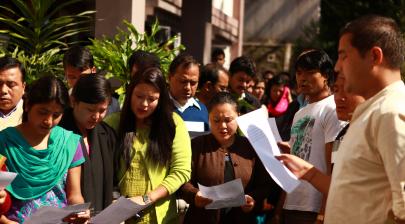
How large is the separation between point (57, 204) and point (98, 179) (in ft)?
1.27

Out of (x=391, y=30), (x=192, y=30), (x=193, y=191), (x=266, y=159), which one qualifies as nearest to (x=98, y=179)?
(x=193, y=191)

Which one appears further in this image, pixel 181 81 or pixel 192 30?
pixel 192 30

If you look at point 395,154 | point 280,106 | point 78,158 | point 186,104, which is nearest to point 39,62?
point 186,104

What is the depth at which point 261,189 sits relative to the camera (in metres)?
6.15

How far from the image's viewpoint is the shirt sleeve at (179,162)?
5.64 m

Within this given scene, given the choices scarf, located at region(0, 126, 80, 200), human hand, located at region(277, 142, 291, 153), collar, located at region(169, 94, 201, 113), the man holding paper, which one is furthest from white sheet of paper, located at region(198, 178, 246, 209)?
collar, located at region(169, 94, 201, 113)

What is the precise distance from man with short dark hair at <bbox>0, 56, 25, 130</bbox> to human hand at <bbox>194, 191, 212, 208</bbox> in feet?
4.29

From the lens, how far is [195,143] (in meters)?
6.22

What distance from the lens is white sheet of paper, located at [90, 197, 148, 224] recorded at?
4.98 meters

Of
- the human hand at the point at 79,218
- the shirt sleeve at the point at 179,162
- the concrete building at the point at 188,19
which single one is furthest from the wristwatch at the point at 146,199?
the concrete building at the point at 188,19

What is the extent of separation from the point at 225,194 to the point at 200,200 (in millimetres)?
209

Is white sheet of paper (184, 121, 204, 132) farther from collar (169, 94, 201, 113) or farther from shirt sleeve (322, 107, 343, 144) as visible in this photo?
shirt sleeve (322, 107, 343, 144)

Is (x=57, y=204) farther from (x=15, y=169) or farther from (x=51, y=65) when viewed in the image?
(x=51, y=65)

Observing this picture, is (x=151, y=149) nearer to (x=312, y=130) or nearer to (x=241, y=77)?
(x=312, y=130)
